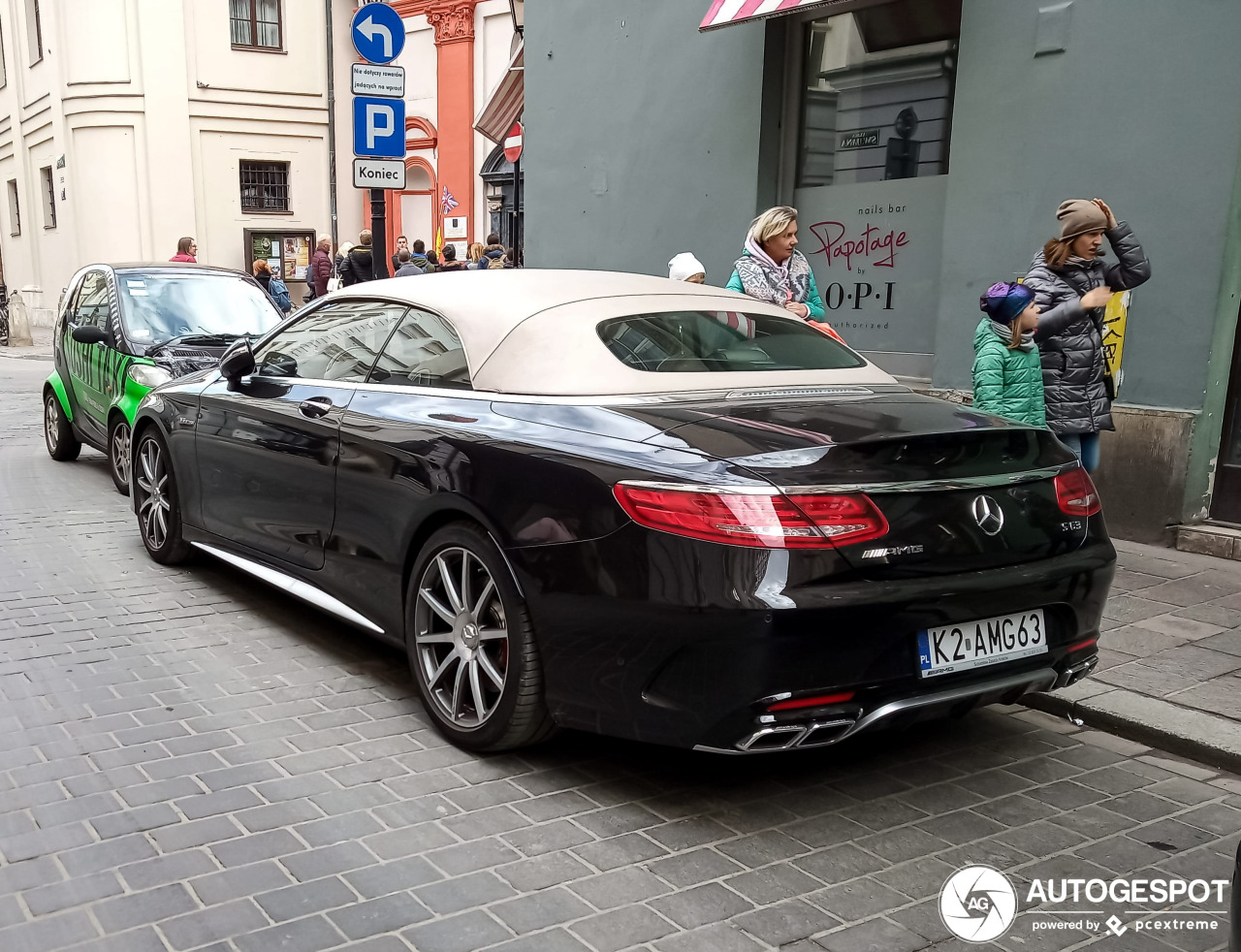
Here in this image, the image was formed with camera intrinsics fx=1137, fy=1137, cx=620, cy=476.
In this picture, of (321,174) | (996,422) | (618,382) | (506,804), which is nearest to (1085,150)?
(996,422)

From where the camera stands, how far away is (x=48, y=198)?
28469 millimetres

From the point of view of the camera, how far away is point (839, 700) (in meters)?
3.09

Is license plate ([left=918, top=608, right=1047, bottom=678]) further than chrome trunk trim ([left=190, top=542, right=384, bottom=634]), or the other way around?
chrome trunk trim ([left=190, top=542, right=384, bottom=634])

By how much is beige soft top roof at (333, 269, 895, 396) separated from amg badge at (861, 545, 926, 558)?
3.36ft

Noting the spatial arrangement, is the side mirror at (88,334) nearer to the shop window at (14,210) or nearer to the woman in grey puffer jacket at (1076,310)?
the woman in grey puffer jacket at (1076,310)

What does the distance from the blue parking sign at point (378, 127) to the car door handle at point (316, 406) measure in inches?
215

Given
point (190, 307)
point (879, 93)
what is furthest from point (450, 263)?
point (879, 93)

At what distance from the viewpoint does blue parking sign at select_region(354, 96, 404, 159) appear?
9547 millimetres

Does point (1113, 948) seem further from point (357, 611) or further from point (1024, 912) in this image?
point (357, 611)

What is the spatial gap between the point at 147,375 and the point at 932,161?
5.82 m

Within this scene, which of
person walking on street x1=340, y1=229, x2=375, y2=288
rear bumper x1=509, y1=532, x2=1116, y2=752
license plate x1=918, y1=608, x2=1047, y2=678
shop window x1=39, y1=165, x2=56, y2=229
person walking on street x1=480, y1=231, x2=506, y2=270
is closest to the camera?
rear bumper x1=509, y1=532, x2=1116, y2=752

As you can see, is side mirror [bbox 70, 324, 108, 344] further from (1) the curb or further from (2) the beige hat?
(1) the curb

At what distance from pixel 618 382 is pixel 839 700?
4.27 ft

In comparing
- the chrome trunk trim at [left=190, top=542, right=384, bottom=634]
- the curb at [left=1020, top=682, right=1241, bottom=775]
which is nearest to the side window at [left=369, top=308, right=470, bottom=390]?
the chrome trunk trim at [left=190, top=542, right=384, bottom=634]
